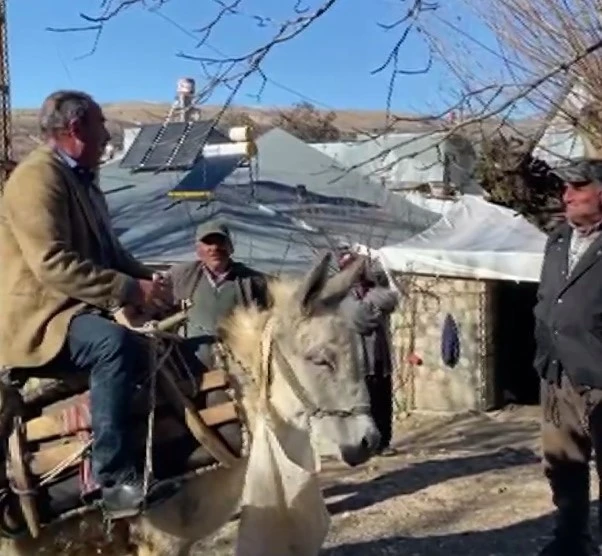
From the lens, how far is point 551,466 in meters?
6.10

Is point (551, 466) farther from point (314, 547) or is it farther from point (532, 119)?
point (532, 119)

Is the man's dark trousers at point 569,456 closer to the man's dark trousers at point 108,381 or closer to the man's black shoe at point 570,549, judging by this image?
the man's black shoe at point 570,549

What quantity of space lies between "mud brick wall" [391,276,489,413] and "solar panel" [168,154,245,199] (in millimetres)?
2978

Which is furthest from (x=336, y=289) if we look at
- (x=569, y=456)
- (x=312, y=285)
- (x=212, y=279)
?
(x=212, y=279)

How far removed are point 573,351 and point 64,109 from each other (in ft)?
9.38

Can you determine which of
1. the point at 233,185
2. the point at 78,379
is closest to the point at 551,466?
the point at 78,379

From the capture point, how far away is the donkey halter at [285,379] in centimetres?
465

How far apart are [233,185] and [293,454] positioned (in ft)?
37.6

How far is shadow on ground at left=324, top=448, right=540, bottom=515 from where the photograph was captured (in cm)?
845

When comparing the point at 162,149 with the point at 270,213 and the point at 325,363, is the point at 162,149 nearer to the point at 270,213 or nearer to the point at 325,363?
the point at 270,213

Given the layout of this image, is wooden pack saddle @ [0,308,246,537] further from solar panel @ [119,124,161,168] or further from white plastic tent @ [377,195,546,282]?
solar panel @ [119,124,161,168]

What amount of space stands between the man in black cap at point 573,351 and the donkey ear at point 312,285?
163 cm

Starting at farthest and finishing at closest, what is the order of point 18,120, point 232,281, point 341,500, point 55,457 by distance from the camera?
1. point 18,120
2. point 341,500
3. point 232,281
4. point 55,457

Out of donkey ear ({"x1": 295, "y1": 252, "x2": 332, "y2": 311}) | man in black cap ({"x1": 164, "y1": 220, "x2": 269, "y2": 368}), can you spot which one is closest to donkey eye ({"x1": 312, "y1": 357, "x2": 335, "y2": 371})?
donkey ear ({"x1": 295, "y1": 252, "x2": 332, "y2": 311})
